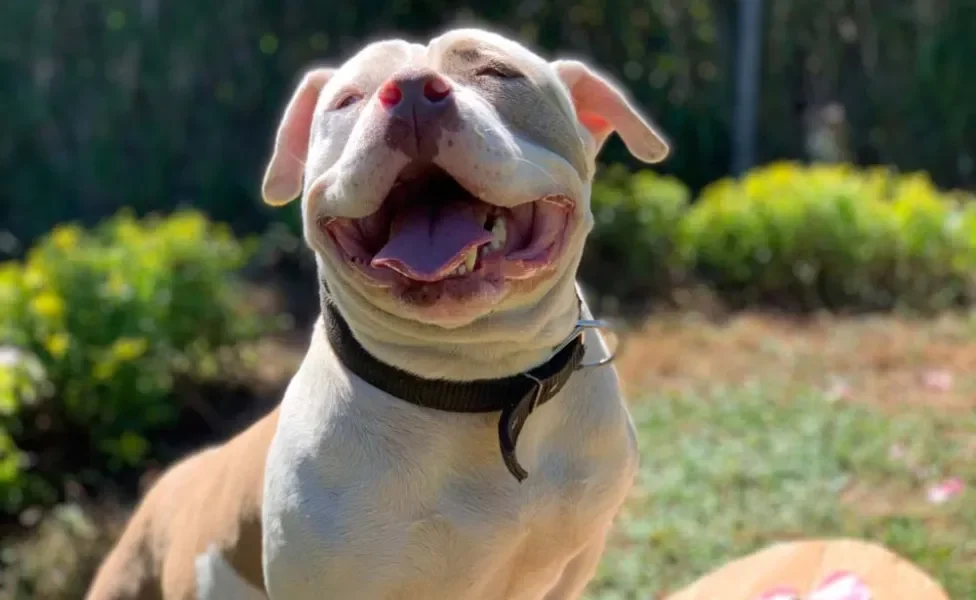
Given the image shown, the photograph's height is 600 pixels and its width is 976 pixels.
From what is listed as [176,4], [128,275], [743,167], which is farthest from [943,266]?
[176,4]

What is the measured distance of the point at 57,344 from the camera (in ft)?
13.4

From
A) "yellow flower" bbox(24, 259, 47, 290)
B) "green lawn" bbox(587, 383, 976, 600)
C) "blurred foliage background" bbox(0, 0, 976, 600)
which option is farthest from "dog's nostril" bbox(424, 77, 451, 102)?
"yellow flower" bbox(24, 259, 47, 290)

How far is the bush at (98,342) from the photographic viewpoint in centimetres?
405

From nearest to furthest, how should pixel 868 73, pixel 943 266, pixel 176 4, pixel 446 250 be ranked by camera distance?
1. pixel 446 250
2. pixel 943 266
3. pixel 176 4
4. pixel 868 73

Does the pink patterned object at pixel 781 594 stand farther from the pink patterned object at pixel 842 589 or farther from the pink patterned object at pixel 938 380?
the pink patterned object at pixel 938 380

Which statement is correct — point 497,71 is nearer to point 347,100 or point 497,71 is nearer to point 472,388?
point 347,100

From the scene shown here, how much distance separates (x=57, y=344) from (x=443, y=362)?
278cm

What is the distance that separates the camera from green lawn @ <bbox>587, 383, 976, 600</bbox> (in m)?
3.27

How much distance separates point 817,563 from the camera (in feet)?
9.05

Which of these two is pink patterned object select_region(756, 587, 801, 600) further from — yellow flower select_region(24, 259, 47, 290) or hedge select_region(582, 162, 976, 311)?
hedge select_region(582, 162, 976, 311)

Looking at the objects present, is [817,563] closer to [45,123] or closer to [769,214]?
[769,214]

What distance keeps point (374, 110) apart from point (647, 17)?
22.0ft

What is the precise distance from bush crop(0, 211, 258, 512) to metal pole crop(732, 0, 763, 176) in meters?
4.81

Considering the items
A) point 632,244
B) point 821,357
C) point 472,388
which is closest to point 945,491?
point 821,357
